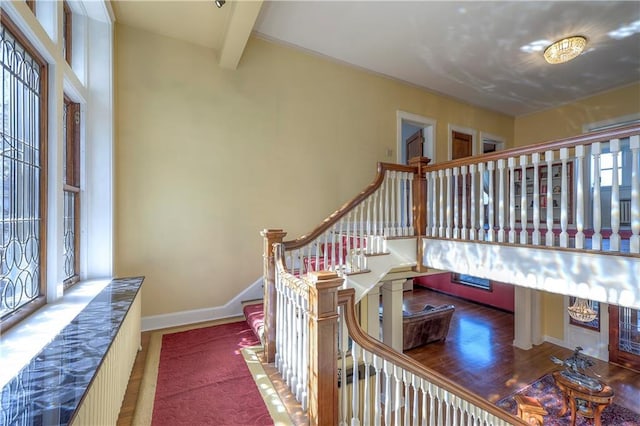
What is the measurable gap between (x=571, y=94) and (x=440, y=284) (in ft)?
20.4

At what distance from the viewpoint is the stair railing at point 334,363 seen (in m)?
1.49

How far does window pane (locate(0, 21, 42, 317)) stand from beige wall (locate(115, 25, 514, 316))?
1290 mm

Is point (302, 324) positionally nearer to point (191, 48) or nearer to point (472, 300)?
point (191, 48)

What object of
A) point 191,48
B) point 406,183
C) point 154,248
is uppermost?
point 191,48

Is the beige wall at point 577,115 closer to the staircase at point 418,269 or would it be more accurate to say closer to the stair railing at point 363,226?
the staircase at point 418,269

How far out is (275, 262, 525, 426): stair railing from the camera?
1488mm

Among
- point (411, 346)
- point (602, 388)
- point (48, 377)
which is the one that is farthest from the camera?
point (411, 346)

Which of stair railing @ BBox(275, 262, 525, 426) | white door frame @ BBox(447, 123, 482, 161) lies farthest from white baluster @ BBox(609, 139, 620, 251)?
white door frame @ BBox(447, 123, 482, 161)

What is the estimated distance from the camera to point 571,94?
525cm

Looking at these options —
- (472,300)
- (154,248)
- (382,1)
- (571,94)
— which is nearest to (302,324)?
(154,248)

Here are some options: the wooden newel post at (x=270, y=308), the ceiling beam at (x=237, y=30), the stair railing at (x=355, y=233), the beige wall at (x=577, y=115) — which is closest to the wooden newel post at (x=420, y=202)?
the stair railing at (x=355, y=233)

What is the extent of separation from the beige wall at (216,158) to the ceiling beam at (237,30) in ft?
0.70

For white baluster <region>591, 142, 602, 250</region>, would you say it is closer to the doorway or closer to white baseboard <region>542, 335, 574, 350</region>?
the doorway

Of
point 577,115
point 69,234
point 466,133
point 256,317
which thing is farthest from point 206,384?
point 577,115
